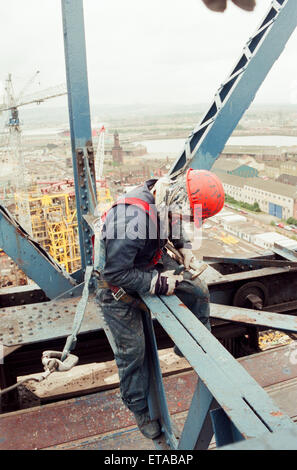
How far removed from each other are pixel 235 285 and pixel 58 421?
208 cm

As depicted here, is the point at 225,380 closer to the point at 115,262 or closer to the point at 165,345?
the point at 115,262

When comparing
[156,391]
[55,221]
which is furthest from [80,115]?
[55,221]

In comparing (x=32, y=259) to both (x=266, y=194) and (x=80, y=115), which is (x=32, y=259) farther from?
(x=266, y=194)

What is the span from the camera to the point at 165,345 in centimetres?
391

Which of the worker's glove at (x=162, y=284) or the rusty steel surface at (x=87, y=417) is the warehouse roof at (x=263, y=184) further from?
the worker's glove at (x=162, y=284)

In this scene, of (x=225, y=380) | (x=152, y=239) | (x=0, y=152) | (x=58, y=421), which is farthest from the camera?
(x=0, y=152)

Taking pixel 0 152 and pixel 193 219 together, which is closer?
pixel 193 219

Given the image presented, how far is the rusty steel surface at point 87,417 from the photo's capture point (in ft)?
9.64

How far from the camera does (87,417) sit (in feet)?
10.3

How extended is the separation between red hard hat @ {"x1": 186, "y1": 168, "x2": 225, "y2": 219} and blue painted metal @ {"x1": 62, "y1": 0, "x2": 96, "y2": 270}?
5.49ft

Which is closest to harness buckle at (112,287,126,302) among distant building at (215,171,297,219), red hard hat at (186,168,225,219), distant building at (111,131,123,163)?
red hard hat at (186,168,225,219)

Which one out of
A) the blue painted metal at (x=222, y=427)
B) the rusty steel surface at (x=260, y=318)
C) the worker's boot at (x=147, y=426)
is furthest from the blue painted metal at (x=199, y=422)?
the rusty steel surface at (x=260, y=318)

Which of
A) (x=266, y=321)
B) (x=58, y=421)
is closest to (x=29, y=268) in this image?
(x=58, y=421)

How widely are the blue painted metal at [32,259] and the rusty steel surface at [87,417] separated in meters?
1.10
